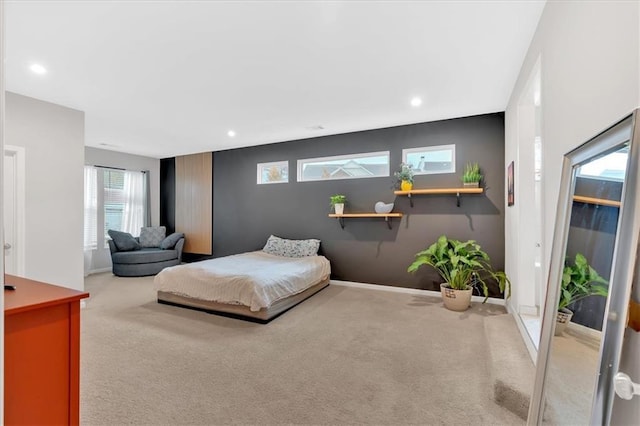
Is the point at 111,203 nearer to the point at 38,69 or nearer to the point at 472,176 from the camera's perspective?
the point at 38,69

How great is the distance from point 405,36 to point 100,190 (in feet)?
21.3

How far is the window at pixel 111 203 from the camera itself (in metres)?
5.90

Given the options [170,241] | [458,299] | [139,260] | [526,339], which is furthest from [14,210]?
[526,339]

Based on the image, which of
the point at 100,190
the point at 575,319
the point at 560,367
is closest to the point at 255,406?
the point at 560,367

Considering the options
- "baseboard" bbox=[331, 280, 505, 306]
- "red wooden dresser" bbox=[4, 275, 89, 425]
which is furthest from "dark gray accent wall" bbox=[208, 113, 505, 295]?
"red wooden dresser" bbox=[4, 275, 89, 425]

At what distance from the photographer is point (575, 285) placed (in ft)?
3.93

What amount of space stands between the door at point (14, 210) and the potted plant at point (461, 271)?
4.66 meters

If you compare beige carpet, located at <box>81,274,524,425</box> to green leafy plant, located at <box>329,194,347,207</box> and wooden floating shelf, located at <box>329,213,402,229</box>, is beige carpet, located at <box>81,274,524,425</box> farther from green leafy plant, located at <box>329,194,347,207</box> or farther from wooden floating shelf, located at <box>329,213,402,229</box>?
green leafy plant, located at <box>329,194,347,207</box>

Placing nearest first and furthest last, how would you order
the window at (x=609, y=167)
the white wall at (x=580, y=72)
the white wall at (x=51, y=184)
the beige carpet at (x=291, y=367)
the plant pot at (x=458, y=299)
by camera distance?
the window at (x=609, y=167), the white wall at (x=580, y=72), the beige carpet at (x=291, y=367), the white wall at (x=51, y=184), the plant pot at (x=458, y=299)

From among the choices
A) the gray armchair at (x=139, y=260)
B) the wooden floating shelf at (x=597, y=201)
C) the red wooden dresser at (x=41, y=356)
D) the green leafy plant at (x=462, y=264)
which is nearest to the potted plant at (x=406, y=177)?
the green leafy plant at (x=462, y=264)

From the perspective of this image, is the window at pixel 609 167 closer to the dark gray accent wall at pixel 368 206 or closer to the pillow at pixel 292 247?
the dark gray accent wall at pixel 368 206

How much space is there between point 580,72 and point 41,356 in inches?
105

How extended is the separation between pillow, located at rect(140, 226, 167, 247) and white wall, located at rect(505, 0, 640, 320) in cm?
678

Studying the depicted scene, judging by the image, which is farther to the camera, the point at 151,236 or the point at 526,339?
the point at 151,236
